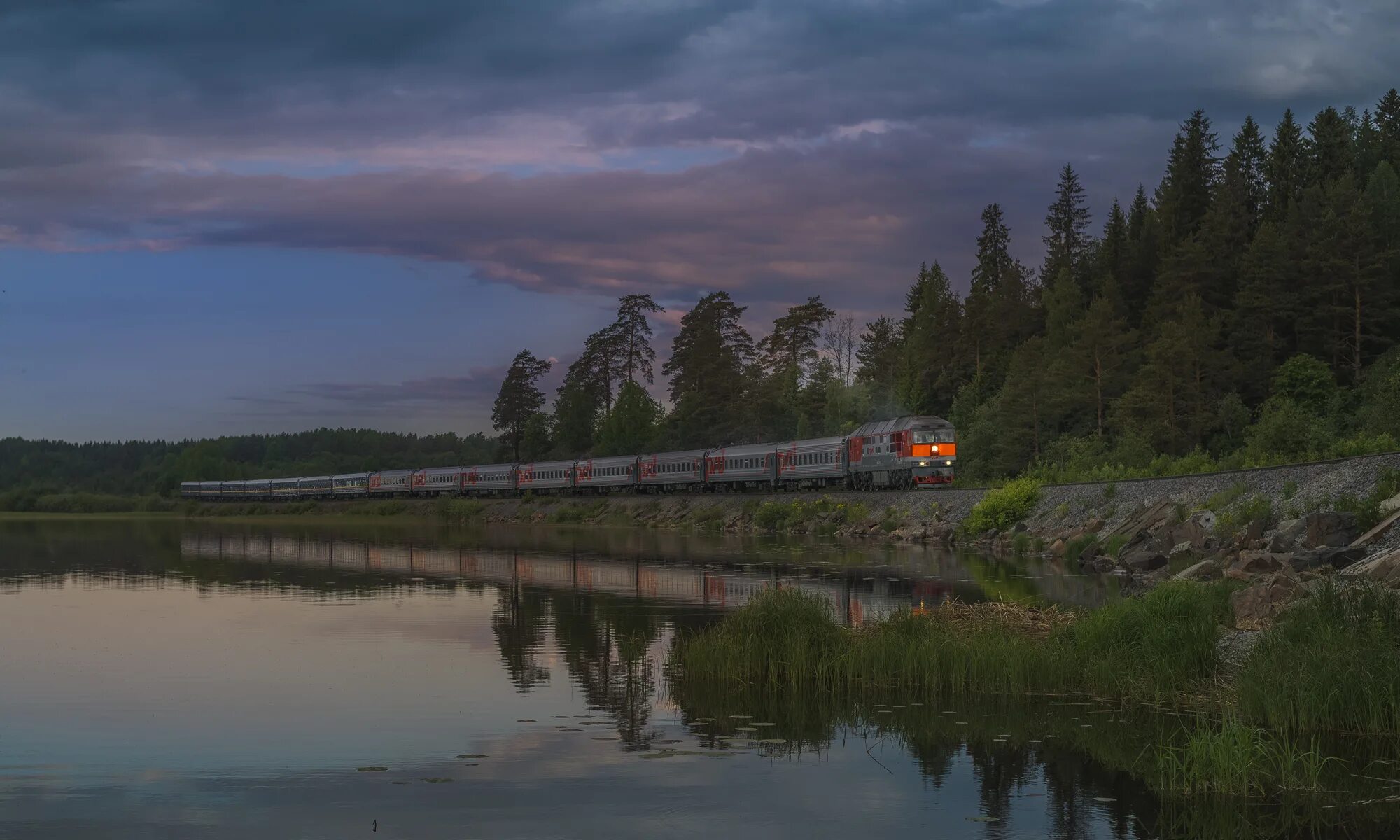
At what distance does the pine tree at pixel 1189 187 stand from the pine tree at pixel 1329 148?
8062 millimetres

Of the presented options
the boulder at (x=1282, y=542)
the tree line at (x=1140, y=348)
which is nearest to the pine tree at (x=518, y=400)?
the tree line at (x=1140, y=348)

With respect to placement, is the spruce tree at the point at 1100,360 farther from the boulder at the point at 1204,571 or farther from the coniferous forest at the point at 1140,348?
the boulder at the point at 1204,571

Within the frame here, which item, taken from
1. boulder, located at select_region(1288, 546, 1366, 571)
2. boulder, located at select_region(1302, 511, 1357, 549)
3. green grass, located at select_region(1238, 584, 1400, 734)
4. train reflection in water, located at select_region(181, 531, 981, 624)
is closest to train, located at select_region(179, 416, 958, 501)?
train reflection in water, located at select_region(181, 531, 981, 624)

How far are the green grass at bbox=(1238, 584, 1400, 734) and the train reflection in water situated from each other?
876cm

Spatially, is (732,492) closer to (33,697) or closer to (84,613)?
(84,613)

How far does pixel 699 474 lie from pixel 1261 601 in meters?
73.3

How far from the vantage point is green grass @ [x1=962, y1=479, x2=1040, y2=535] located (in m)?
53.9

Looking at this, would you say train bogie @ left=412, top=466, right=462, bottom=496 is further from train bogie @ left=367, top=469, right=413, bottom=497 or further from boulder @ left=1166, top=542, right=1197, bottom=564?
boulder @ left=1166, top=542, right=1197, bottom=564

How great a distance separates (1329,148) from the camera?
105m

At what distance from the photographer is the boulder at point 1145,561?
36.4 metres

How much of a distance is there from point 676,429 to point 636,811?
119m

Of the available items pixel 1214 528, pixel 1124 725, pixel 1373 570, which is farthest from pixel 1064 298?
pixel 1124 725

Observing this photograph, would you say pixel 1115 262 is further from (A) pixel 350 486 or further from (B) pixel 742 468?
(A) pixel 350 486

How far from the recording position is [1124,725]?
53.3 feet
